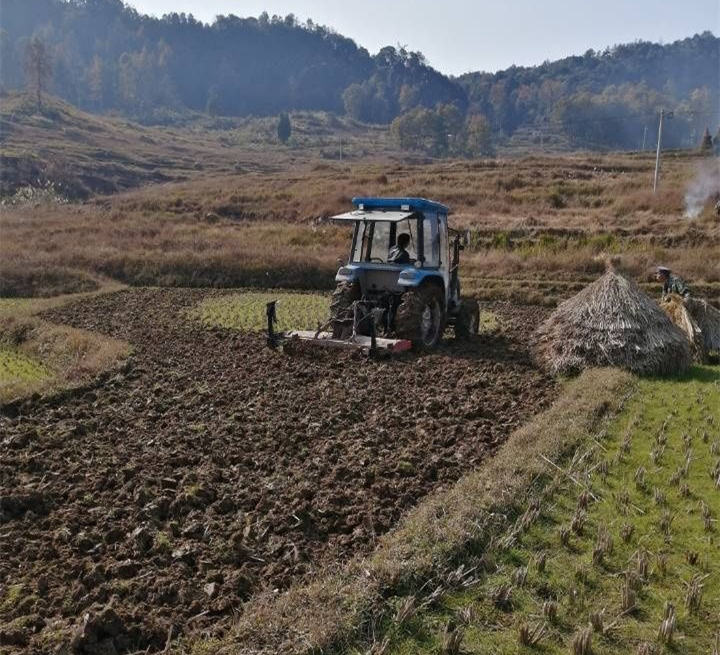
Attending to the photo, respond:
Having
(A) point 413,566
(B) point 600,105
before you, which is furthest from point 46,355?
(B) point 600,105

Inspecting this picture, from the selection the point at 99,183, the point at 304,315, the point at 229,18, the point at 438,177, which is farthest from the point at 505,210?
the point at 229,18

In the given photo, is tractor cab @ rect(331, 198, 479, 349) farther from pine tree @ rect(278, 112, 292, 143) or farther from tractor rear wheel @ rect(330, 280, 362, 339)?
pine tree @ rect(278, 112, 292, 143)

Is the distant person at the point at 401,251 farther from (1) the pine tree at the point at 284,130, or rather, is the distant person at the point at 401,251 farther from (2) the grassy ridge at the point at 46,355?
(1) the pine tree at the point at 284,130

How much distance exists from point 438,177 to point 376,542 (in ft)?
142

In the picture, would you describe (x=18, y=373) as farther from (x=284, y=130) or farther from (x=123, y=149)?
(x=284, y=130)

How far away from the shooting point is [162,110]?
13212 centimetres

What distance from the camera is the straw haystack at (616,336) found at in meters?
9.53

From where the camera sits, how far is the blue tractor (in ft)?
34.8

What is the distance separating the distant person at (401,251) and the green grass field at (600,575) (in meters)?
5.42

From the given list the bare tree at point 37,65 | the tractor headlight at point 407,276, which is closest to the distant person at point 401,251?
the tractor headlight at point 407,276

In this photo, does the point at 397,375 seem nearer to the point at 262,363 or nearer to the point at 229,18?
the point at 262,363

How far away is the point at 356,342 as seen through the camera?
1049 cm

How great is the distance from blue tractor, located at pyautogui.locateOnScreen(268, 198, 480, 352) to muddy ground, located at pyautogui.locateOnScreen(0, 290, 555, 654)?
0.46 metres

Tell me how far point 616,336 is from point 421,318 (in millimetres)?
2812
